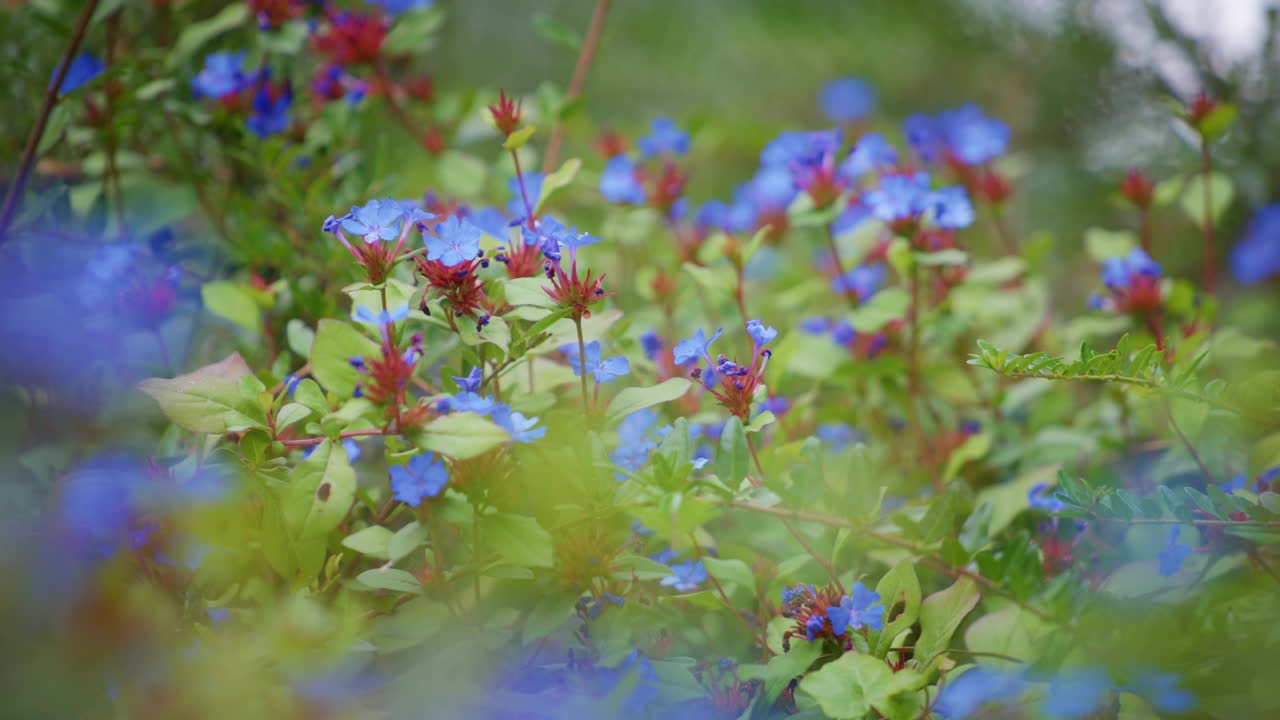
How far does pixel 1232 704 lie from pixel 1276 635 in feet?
0.21

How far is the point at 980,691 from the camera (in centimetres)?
62

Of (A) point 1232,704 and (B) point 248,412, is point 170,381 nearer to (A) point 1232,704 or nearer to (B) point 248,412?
(B) point 248,412

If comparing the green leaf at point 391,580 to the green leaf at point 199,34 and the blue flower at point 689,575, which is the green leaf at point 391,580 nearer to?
the blue flower at point 689,575

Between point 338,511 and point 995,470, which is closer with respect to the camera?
point 338,511

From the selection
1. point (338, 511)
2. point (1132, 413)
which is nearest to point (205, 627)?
point (338, 511)

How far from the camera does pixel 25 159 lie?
0.90 metres

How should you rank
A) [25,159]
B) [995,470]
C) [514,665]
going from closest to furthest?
[514,665] → [25,159] → [995,470]

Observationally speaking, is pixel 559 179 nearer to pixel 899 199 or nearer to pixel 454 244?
pixel 454 244

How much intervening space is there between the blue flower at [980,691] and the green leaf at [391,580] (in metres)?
0.44

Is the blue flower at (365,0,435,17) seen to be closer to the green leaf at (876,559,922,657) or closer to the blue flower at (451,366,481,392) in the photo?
the blue flower at (451,366,481,392)

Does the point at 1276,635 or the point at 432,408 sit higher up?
the point at 432,408

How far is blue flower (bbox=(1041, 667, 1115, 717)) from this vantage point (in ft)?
1.97

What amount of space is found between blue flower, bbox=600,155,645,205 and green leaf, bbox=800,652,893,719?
0.73 m

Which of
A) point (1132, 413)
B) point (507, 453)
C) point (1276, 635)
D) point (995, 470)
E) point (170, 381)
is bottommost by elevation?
point (995, 470)
